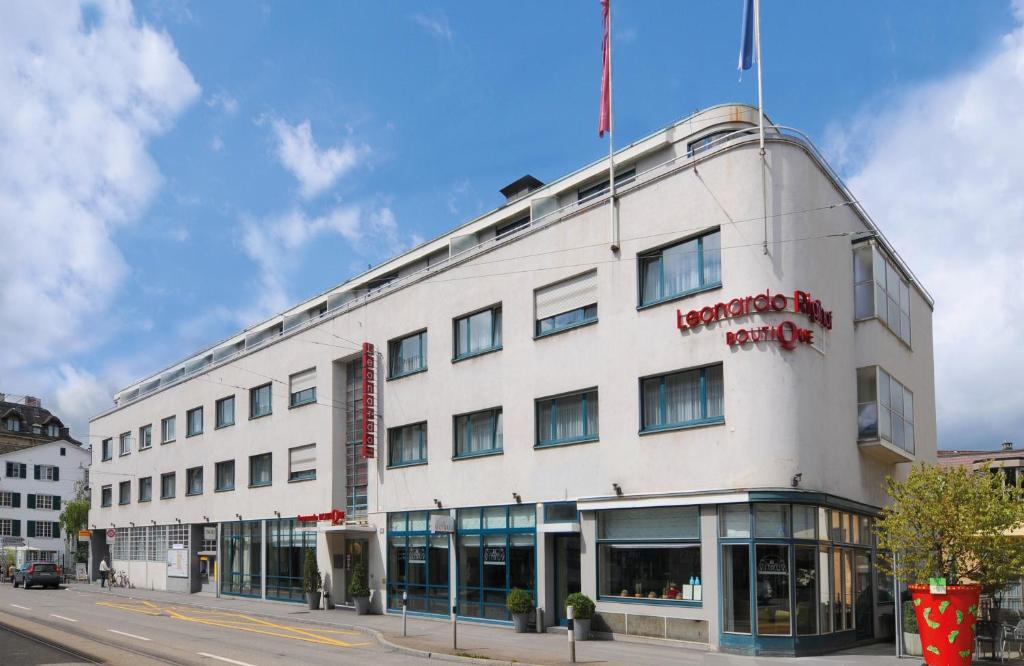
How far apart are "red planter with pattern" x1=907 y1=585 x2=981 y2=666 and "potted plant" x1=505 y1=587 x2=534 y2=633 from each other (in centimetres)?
1030

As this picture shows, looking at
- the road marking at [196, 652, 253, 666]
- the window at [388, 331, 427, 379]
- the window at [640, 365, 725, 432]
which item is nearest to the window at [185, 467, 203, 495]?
the window at [388, 331, 427, 379]

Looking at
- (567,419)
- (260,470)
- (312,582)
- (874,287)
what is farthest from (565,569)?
(260,470)

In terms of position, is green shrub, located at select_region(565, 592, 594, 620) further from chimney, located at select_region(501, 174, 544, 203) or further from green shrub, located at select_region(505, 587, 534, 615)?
chimney, located at select_region(501, 174, 544, 203)

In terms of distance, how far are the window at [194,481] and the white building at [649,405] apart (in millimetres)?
11769

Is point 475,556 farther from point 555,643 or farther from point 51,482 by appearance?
point 51,482

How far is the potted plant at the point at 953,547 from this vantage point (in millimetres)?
18484

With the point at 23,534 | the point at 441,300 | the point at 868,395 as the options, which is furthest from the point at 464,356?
the point at 23,534

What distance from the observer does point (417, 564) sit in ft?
102

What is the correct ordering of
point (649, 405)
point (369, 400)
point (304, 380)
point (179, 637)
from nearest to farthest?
1. point (649, 405)
2. point (179, 637)
3. point (369, 400)
4. point (304, 380)

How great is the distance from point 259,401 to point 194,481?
8.62 metres

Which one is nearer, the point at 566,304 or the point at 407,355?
the point at 566,304

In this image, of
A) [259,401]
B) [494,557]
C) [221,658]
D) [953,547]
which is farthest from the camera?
[259,401]

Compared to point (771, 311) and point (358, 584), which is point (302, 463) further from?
point (771, 311)

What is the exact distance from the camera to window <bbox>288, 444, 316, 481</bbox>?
37688 millimetres
